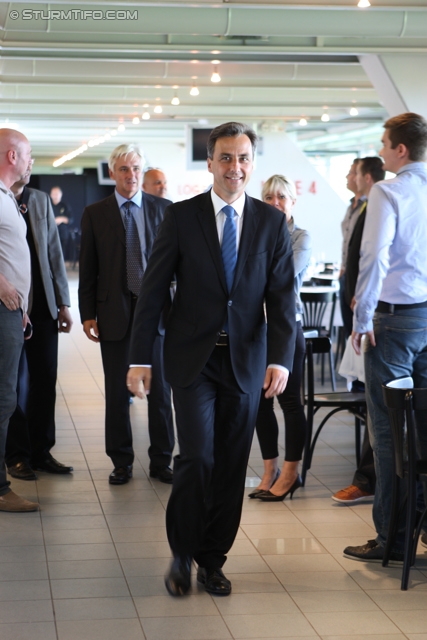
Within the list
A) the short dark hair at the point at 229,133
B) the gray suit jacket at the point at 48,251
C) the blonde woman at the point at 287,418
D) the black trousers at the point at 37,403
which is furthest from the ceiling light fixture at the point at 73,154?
the short dark hair at the point at 229,133

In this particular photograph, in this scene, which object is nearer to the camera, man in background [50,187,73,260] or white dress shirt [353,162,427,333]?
white dress shirt [353,162,427,333]

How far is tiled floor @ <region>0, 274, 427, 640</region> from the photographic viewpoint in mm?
3045

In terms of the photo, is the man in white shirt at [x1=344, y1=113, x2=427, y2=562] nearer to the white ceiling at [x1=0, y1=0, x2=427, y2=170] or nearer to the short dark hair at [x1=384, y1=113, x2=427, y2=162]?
the short dark hair at [x1=384, y1=113, x2=427, y2=162]

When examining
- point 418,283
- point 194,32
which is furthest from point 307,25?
point 418,283

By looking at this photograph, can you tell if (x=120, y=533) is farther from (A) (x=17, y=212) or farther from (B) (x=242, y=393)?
(A) (x=17, y=212)

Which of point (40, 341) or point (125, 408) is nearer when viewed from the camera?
point (125, 408)

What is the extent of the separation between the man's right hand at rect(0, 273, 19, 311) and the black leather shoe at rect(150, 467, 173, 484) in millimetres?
1363

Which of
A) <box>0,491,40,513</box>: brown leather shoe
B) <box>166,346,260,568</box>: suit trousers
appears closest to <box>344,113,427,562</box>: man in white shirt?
<box>166,346,260,568</box>: suit trousers

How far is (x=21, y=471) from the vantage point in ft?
16.3

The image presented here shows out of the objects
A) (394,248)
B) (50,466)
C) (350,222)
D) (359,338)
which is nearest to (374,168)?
(350,222)

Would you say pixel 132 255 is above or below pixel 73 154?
below

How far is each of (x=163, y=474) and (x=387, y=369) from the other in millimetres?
1802

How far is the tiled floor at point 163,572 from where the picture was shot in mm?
3045

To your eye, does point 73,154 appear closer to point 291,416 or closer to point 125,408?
point 125,408
